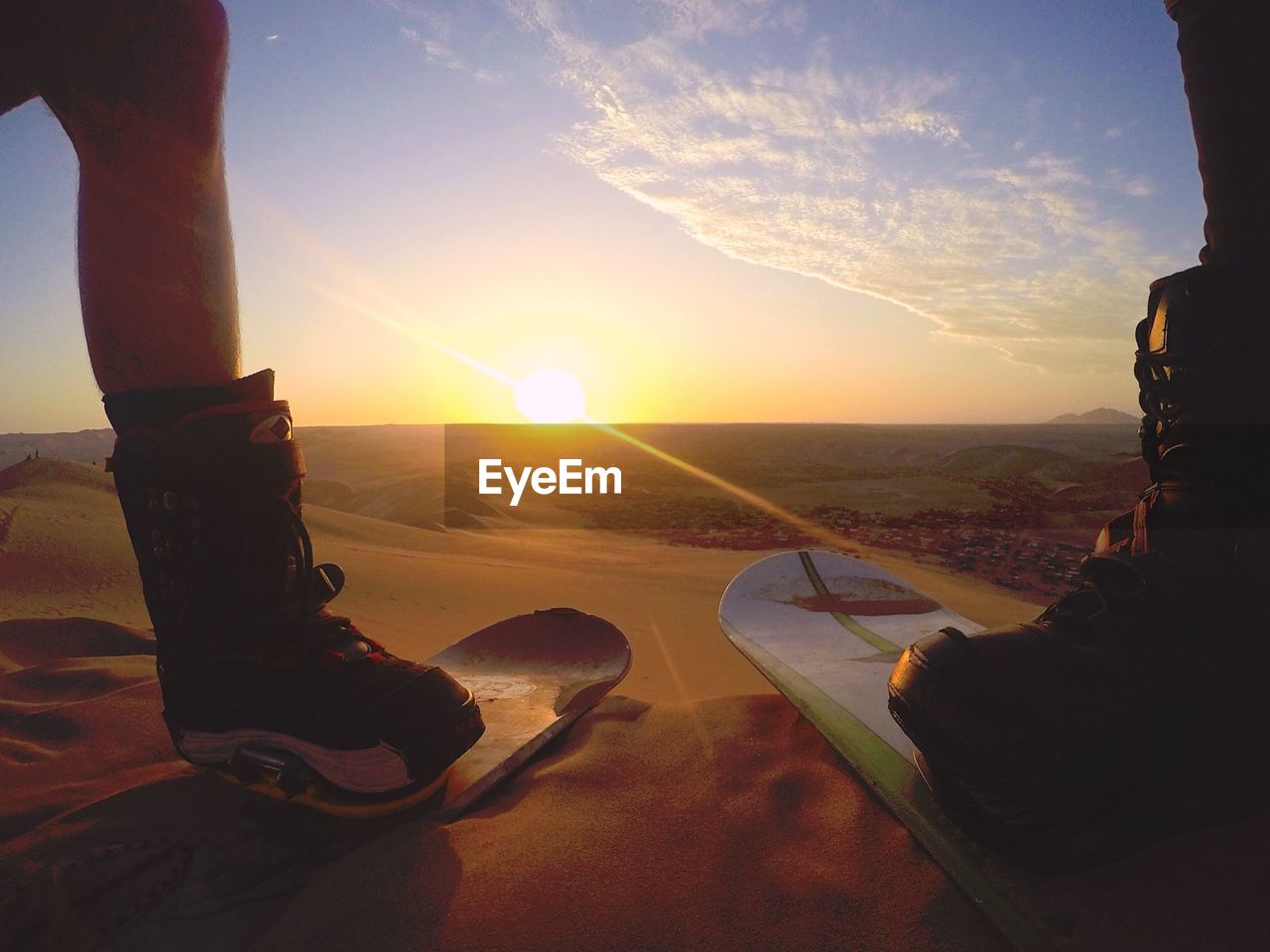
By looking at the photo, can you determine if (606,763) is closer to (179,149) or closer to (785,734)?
(785,734)

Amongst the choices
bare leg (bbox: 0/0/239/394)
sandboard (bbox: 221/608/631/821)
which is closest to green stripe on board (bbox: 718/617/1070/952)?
sandboard (bbox: 221/608/631/821)

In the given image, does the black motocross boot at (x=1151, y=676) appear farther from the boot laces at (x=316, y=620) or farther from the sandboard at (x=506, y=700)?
the boot laces at (x=316, y=620)

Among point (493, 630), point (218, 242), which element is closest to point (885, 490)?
point (493, 630)

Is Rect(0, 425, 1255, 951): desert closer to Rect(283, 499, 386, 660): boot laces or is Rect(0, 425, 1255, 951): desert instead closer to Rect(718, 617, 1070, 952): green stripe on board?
Rect(718, 617, 1070, 952): green stripe on board
